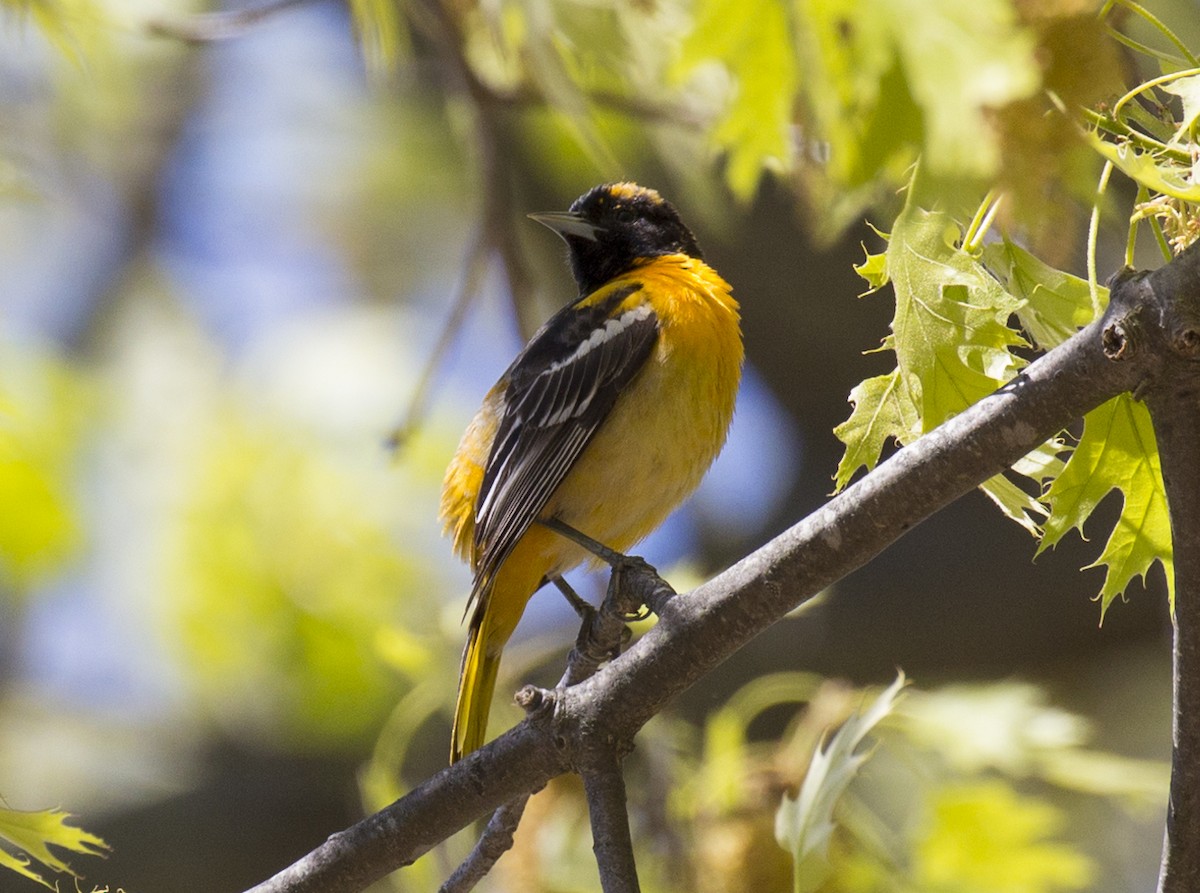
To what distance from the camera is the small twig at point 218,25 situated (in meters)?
3.48

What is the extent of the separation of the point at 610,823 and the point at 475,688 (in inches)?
49.0

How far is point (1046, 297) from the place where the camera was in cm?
175

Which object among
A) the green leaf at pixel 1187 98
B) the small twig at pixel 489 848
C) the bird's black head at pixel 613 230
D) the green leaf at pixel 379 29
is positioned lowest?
the small twig at pixel 489 848

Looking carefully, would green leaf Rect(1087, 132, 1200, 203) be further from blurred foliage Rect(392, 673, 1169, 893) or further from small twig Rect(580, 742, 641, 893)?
blurred foliage Rect(392, 673, 1169, 893)

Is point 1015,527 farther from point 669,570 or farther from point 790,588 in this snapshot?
point 790,588

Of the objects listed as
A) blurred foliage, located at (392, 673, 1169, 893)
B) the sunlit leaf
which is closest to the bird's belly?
blurred foliage, located at (392, 673, 1169, 893)

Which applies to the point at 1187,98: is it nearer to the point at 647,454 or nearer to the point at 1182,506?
the point at 1182,506

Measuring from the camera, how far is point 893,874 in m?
3.11

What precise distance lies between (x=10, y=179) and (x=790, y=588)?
6.03 ft

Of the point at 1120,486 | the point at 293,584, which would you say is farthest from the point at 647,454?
the point at 293,584

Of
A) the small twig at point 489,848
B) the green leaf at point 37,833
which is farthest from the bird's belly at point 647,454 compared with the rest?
the green leaf at point 37,833

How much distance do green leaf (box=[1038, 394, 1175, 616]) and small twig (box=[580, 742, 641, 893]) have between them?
0.70 metres

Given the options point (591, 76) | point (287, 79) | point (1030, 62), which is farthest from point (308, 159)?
point (1030, 62)

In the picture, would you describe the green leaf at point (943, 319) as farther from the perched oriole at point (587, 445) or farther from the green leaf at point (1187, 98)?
the perched oriole at point (587, 445)
